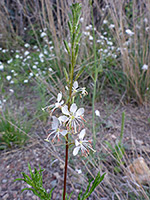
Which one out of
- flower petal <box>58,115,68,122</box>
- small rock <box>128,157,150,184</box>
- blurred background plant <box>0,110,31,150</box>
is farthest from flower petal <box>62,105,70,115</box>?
blurred background plant <box>0,110,31,150</box>

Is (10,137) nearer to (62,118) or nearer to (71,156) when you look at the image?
(71,156)

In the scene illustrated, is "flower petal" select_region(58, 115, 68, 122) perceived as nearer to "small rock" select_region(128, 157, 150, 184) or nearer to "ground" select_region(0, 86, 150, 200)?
"ground" select_region(0, 86, 150, 200)

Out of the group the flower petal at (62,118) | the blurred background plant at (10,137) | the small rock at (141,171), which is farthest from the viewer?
the blurred background plant at (10,137)

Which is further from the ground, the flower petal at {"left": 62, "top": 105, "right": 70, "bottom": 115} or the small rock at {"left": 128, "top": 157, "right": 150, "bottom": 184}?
the flower petal at {"left": 62, "top": 105, "right": 70, "bottom": 115}

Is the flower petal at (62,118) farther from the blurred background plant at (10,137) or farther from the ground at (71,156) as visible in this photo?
the blurred background plant at (10,137)

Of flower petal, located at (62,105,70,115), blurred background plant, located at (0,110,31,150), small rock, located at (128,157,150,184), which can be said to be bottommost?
small rock, located at (128,157,150,184)

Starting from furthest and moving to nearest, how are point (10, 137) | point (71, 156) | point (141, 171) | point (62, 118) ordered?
point (10, 137) → point (71, 156) → point (141, 171) → point (62, 118)

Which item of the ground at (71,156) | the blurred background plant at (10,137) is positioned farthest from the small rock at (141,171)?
the blurred background plant at (10,137)

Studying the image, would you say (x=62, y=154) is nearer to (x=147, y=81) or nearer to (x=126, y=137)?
(x=126, y=137)

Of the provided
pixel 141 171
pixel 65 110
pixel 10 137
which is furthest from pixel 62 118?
pixel 10 137

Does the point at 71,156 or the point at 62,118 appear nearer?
the point at 62,118

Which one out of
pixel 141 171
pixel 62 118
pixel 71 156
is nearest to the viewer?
pixel 62 118

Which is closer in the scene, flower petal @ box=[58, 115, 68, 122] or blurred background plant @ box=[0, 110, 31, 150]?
flower petal @ box=[58, 115, 68, 122]
